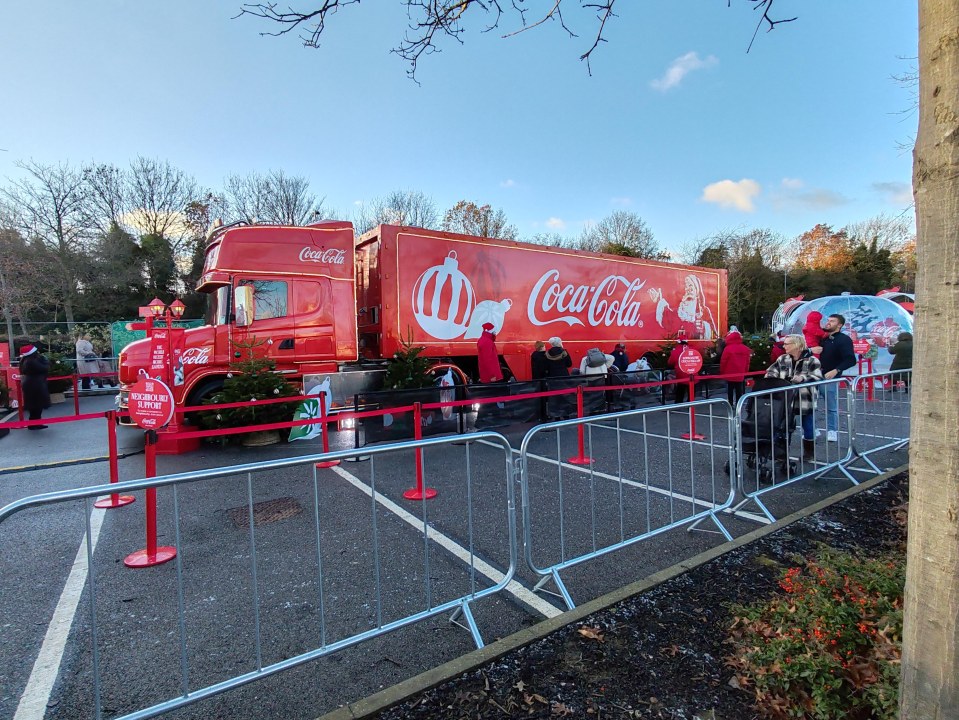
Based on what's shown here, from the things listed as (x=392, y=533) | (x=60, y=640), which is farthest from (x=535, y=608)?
(x=60, y=640)

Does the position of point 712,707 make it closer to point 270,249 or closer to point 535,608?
point 535,608

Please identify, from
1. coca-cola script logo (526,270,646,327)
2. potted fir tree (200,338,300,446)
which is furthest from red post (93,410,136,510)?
coca-cola script logo (526,270,646,327)

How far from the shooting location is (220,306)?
28.3 ft

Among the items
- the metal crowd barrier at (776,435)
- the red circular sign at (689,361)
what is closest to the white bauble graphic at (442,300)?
the red circular sign at (689,361)

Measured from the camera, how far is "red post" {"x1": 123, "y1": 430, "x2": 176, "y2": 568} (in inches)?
150

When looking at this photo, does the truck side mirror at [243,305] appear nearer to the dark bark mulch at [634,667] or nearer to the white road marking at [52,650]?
the white road marking at [52,650]

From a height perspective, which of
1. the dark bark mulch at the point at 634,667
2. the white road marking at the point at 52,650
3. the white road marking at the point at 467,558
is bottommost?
the white road marking at the point at 52,650

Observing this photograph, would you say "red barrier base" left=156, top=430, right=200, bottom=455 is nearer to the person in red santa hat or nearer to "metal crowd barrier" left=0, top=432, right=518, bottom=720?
"metal crowd barrier" left=0, top=432, right=518, bottom=720

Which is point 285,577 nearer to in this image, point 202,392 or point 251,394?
point 251,394

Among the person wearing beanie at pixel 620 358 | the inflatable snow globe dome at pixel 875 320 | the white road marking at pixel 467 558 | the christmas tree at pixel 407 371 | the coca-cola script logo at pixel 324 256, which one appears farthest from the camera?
the inflatable snow globe dome at pixel 875 320

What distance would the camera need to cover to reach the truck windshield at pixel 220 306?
8484mm

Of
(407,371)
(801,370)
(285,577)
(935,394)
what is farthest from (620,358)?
(935,394)

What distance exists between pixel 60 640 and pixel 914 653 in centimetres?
427

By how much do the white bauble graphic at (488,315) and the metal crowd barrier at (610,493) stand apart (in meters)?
3.10
